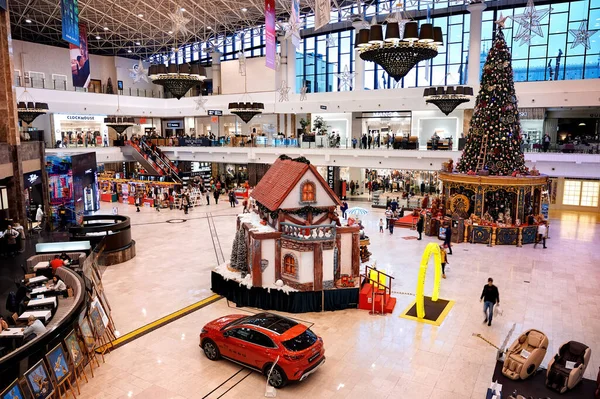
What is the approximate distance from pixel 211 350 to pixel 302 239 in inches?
144

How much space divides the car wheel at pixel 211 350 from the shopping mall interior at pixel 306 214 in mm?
41

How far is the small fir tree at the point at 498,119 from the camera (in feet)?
65.7

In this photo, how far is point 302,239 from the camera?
11680mm

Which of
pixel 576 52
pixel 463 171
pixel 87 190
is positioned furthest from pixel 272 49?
pixel 576 52

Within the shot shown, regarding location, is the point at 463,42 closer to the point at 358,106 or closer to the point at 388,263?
the point at 358,106

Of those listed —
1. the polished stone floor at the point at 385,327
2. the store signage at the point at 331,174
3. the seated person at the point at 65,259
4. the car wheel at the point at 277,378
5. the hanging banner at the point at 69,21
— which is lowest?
the polished stone floor at the point at 385,327

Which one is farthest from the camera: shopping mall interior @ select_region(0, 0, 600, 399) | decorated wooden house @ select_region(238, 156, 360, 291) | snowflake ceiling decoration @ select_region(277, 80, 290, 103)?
snowflake ceiling decoration @ select_region(277, 80, 290, 103)

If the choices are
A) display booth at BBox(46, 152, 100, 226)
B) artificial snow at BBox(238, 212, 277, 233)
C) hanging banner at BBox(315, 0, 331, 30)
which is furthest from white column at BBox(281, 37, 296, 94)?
hanging banner at BBox(315, 0, 331, 30)

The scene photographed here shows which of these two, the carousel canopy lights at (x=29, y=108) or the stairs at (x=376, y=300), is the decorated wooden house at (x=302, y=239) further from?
the carousel canopy lights at (x=29, y=108)

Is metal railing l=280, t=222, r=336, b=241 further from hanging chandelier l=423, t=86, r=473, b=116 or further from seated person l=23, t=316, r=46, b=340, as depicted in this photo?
hanging chandelier l=423, t=86, r=473, b=116

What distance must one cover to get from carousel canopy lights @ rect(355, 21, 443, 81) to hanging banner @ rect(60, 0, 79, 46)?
10.4 m

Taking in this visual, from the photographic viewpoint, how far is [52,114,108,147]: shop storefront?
117 ft

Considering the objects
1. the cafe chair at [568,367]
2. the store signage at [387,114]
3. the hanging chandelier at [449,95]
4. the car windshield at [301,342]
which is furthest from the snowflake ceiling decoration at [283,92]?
the cafe chair at [568,367]

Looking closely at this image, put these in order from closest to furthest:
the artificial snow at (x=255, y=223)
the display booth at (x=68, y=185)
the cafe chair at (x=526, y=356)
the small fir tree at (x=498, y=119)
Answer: the cafe chair at (x=526, y=356), the artificial snow at (x=255, y=223), the small fir tree at (x=498, y=119), the display booth at (x=68, y=185)
